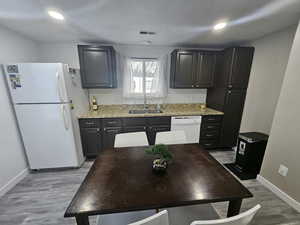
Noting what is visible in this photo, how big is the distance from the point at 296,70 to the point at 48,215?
3.39 metres

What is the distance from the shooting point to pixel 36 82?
195cm

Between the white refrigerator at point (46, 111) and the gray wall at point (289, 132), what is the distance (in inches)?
119

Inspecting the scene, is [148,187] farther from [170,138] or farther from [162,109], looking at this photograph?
[162,109]

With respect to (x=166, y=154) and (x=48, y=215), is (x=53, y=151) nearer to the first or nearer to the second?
(x=48, y=215)

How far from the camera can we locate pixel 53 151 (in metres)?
2.22

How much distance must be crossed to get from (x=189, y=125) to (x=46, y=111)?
2.51 meters

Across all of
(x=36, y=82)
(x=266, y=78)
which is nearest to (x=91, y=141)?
(x=36, y=82)

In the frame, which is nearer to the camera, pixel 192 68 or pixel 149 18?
pixel 149 18

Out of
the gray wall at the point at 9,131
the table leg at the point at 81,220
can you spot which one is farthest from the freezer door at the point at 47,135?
the table leg at the point at 81,220

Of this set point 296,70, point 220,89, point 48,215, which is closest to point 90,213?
point 48,215

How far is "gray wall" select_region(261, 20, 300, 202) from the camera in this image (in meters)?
1.60

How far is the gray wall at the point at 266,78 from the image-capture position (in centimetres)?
212

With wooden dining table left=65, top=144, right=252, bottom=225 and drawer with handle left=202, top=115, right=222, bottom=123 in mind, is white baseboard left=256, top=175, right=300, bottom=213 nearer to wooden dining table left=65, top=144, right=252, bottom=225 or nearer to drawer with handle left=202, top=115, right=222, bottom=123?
drawer with handle left=202, top=115, right=222, bottom=123

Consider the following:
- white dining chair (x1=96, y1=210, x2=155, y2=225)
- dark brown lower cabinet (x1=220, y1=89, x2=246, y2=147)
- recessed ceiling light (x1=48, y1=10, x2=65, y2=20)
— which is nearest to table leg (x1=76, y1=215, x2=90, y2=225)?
white dining chair (x1=96, y1=210, x2=155, y2=225)
